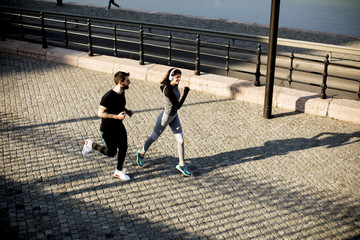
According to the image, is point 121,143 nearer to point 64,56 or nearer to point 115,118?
point 115,118

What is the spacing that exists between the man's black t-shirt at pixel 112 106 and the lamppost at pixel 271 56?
3.67 meters

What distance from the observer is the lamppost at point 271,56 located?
823cm

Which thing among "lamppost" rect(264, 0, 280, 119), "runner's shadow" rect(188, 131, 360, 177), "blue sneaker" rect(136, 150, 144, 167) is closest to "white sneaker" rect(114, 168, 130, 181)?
"blue sneaker" rect(136, 150, 144, 167)

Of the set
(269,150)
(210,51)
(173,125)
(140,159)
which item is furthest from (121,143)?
(210,51)

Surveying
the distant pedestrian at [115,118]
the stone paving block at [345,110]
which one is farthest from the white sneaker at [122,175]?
the stone paving block at [345,110]

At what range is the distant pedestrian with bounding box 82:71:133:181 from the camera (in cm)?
607

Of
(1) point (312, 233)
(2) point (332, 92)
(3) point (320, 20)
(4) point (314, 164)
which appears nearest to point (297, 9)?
(3) point (320, 20)

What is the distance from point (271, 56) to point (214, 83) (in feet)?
6.09

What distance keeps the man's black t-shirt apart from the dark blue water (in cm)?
1900

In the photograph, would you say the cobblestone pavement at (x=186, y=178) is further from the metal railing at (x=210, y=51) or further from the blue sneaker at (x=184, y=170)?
the metal railing at (x=210, y=51)

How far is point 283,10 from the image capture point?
28.9 m

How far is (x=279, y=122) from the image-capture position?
8750mm

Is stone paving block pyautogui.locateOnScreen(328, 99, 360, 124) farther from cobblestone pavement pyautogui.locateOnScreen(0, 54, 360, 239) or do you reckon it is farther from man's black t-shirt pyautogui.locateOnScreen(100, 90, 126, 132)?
man's black t-shirt pyautogui.locateOnScreen(100, 90, 126, 132)

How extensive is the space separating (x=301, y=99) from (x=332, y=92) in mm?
2267
